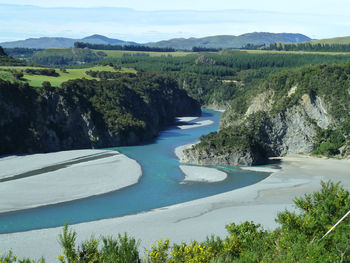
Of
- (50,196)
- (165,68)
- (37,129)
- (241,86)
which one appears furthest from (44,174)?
(165,68)

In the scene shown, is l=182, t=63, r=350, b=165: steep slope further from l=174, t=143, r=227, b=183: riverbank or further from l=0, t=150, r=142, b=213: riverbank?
l=0, t=150, r=142, b=213: riverbank

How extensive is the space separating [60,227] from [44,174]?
20633 millimetres

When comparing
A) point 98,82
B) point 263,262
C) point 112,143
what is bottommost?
point 112,143

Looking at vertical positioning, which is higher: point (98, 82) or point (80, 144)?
point (98, 82)

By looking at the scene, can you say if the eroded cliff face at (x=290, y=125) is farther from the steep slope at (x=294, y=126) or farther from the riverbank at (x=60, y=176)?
the riverbank at (x=60, y=176)

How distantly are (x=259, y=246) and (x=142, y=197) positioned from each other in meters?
25.7

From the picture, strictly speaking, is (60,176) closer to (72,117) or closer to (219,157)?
(219,157)

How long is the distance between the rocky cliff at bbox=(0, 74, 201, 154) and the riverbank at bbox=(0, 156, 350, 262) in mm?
37054

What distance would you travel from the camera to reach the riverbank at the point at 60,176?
1925 inches

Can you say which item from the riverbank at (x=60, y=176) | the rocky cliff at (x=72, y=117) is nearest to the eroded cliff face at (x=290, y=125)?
the riverbank at (x=60, y=176)

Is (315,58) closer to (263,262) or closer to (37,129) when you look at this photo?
(37,129)

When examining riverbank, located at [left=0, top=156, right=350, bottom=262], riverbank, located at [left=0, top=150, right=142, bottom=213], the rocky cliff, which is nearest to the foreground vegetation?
riverbank, located at [left=0, top=156, right=350, bottom=262]

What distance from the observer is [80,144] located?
82812mm

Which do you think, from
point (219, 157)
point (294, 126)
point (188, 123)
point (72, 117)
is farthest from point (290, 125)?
point (188, 123)
